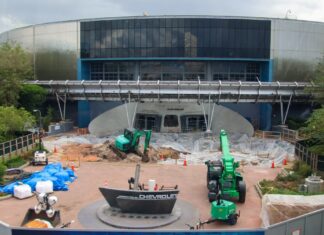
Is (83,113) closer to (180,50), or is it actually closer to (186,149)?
(180,50)

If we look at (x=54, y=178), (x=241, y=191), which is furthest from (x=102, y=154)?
(x=241, y=191)

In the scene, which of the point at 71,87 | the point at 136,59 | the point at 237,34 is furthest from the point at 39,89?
the point at 237,34

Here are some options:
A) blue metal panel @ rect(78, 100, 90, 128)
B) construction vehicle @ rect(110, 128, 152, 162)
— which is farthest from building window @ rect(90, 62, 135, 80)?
construction vehicle @ rect(110, 128, 152, 162)

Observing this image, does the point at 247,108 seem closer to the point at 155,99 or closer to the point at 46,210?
the point at 155,99

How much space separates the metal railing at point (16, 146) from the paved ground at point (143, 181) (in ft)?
7.91

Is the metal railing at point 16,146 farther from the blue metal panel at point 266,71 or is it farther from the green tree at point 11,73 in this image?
the blue metal panel at point 266,71

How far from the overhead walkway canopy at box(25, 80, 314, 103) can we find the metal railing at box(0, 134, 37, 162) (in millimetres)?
14789

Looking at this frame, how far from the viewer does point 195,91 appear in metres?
47.1

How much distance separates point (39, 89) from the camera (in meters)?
52.1

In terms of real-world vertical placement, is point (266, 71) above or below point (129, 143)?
above

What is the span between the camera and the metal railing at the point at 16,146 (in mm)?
31344

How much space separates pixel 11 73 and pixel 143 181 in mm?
29501

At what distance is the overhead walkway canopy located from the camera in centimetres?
4734

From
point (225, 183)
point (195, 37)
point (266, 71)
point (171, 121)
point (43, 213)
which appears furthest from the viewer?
point (266, 71)
